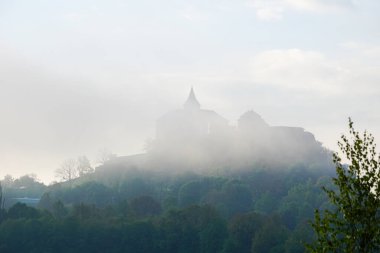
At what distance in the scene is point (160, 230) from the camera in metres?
130

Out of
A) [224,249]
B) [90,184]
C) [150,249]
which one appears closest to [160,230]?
[150,249]

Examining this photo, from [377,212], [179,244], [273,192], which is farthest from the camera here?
[273,192]

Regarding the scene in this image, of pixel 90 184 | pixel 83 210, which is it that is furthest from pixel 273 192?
pixel 83 210

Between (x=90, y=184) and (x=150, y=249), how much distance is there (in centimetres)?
7173

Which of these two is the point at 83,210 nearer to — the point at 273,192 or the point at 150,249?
the point at 150,249

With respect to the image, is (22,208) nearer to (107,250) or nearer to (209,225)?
(107,250)

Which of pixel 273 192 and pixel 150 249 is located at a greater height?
pixel 273 192

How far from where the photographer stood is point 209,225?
127688mm

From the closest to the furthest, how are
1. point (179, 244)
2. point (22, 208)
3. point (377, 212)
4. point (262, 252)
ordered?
point (377, 212), point (262, 252), point (179, 244), point (22, 208)

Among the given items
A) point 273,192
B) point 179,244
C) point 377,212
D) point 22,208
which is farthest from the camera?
point 273,192

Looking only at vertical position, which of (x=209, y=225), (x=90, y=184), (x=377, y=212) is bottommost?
(x=377, y=212)

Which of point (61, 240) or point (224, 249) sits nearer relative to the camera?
point (224, 249)

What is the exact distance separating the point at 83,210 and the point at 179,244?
2525 centimetres

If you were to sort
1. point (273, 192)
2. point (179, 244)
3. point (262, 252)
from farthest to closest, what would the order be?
point (273, 192) < point (179, 244) < point (262, 252)
